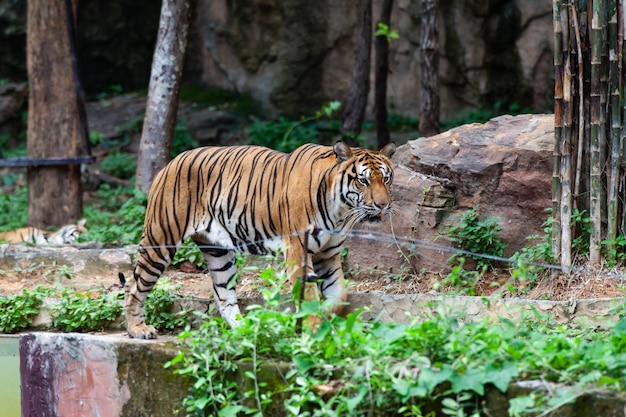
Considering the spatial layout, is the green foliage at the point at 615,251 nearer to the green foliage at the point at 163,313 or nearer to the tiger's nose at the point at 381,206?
the tiger's nose at the point at 381,206

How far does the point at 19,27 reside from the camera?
15969 millimetres

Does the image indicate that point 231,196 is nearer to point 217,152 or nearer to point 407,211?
point 217,152

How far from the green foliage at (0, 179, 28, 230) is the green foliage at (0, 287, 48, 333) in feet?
14.0

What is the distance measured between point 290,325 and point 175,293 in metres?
2.97

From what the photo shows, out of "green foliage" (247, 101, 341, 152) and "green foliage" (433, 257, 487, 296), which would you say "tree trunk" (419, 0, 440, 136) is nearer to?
"green foliage" (247, 101, 341, 152)

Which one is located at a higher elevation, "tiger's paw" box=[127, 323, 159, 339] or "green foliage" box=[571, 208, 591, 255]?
"green foliage" box=[571, 208, 591, 255]

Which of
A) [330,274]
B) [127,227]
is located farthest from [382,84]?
[330,274]

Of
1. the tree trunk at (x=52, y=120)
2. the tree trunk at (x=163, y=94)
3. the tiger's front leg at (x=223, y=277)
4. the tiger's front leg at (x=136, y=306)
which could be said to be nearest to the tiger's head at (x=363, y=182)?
the tiger's front leg at (x=223, y=277)

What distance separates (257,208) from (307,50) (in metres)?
8.62

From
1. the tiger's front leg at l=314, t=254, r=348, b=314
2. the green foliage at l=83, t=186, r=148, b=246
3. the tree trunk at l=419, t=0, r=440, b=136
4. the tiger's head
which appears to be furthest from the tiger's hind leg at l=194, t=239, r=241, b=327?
the tree trunk at l=419, t=0, r=440, b=136

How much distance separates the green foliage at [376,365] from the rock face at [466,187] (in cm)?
269

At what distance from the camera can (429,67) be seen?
35.3 feet

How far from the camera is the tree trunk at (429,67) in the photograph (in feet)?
35.0

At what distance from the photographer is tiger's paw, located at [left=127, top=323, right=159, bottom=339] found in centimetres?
654
